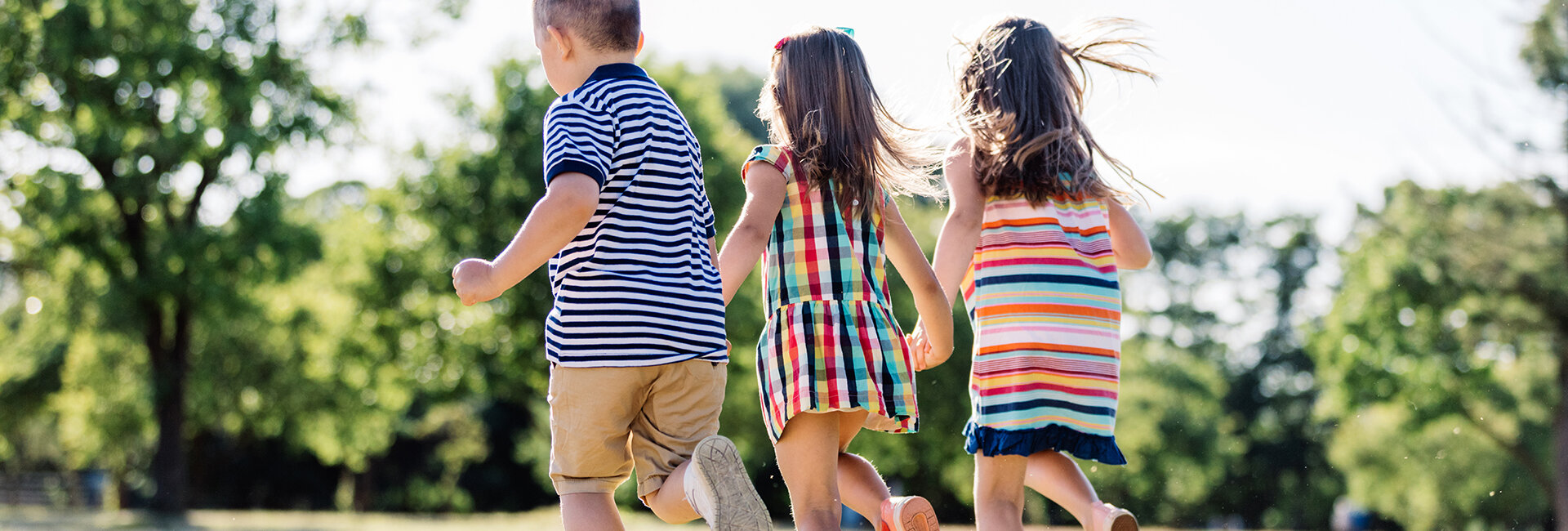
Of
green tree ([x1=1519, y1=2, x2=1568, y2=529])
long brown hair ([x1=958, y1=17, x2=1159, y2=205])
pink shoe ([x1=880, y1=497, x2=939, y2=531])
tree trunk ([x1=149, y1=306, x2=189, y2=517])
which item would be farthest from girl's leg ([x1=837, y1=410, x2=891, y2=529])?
green tree ([x1=1519, y1=2, x2=1568, y2=529])

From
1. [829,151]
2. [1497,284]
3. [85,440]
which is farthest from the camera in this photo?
[85,440]

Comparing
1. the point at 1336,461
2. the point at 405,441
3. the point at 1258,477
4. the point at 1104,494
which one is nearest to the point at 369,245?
the point at 405,441

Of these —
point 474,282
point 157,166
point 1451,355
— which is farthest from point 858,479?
point 1451,355

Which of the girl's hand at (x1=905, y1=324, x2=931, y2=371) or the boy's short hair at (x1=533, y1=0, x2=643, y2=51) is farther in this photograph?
the girl's hand at (x1=905, y1=324, x2=931, y2=371)

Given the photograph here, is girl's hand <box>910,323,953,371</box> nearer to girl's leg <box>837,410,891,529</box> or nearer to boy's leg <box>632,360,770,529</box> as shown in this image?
girl's leg <box>837,410,891,529</box>

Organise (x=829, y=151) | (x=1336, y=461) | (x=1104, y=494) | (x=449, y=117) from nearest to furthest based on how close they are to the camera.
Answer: (x=829, y=151) < (x=449, y=117) < (x=1336, y=461) < (x=1104, y=494)

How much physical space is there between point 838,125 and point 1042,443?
109cm

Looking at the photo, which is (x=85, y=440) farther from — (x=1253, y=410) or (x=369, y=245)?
(x=1253, y=410)

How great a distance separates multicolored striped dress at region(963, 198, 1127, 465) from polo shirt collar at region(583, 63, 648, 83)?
1.30 meters

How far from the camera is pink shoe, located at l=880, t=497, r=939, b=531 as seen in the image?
312 cm

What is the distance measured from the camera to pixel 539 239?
2623 millimetres

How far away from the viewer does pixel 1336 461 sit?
3092cm

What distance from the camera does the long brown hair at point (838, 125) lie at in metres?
3.46

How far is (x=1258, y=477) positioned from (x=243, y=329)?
32002 millimetres
